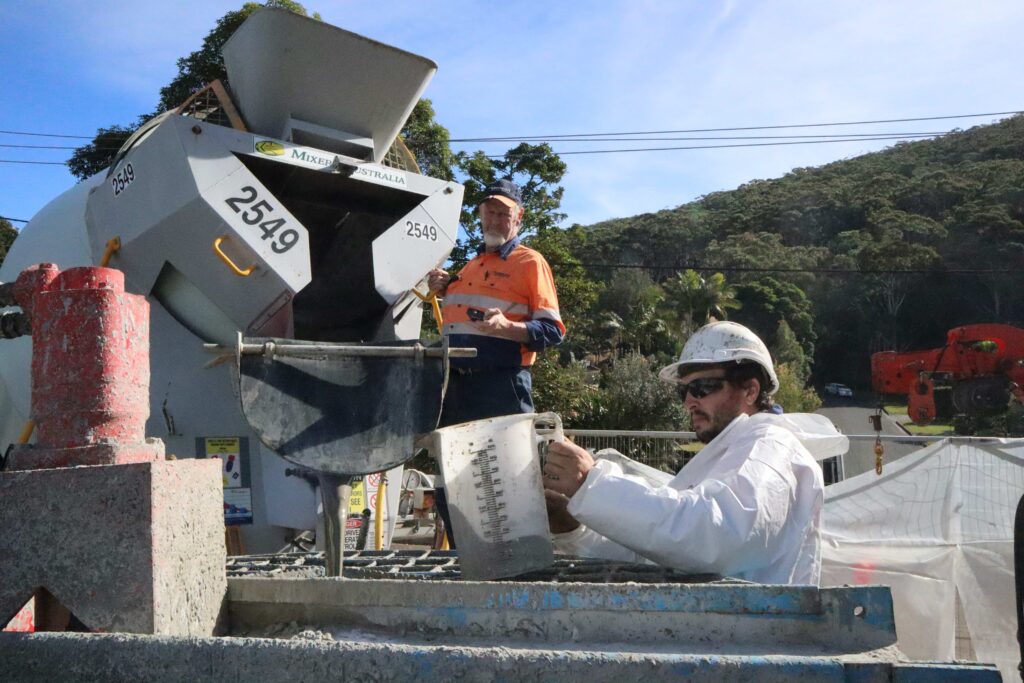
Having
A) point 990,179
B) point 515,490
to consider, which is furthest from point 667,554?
point 990,179

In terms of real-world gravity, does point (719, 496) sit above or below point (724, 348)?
below

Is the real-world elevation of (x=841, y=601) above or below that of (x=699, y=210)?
below

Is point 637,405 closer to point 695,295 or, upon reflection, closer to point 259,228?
point 259,228

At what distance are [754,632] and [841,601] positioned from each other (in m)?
0.16

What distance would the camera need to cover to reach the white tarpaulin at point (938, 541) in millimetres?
4262

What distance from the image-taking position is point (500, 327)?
10.6ft

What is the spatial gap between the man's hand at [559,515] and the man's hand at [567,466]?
11cm

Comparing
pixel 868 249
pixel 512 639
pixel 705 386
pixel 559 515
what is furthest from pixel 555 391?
pixel 868 249

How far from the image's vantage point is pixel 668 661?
1255mm

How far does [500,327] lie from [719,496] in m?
1.37

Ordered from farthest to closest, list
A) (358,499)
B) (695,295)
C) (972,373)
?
(695,295) < (972,373) < (358,499)

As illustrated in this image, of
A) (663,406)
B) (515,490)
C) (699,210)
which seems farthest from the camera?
(699,210)

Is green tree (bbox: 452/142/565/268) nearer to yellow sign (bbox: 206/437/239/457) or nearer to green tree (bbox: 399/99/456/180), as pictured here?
green tree (bbox: 399/99/456/180)

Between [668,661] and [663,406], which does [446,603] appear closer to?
[668,661]
